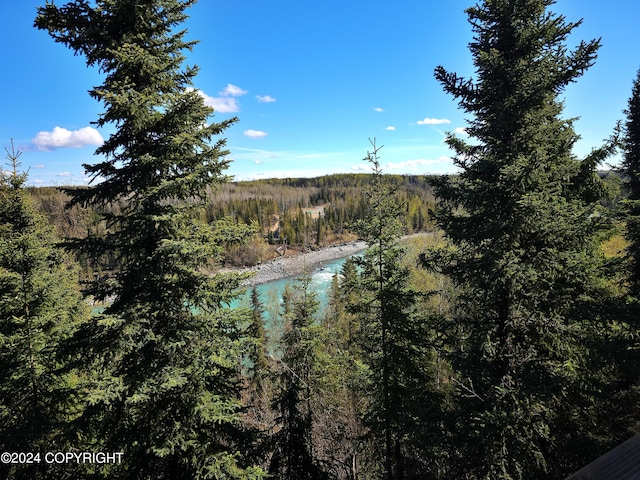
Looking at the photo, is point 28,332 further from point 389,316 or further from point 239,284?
point 389,316

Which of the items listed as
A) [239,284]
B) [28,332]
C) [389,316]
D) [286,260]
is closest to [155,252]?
[239,284]

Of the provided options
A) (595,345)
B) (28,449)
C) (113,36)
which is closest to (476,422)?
(595,345)

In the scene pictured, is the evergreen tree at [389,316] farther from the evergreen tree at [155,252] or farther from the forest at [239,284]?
the evergreen tree at [155,252]

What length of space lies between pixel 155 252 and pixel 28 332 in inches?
271

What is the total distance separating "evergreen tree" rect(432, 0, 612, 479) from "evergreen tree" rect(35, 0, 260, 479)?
457 centimetres

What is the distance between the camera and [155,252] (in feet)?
16.5

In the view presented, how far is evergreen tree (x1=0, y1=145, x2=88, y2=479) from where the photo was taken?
823 cm

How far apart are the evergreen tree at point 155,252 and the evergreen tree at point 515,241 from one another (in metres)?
4.57

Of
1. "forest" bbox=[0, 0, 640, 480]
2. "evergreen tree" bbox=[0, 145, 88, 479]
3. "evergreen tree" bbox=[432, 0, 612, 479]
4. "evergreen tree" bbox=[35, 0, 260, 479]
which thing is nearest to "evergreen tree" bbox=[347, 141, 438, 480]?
"forest" bbox=[0, 0, 640, 480]

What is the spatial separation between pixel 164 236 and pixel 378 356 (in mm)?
7395

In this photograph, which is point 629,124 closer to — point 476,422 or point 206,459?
point 476,422

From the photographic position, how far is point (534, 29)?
5.82 m

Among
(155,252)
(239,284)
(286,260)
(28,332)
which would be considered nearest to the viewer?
(155,252)

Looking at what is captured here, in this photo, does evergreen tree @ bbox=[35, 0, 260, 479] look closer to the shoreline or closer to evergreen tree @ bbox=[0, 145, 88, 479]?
evergreen tree @ bbox=[0, 145, 88, 479]
